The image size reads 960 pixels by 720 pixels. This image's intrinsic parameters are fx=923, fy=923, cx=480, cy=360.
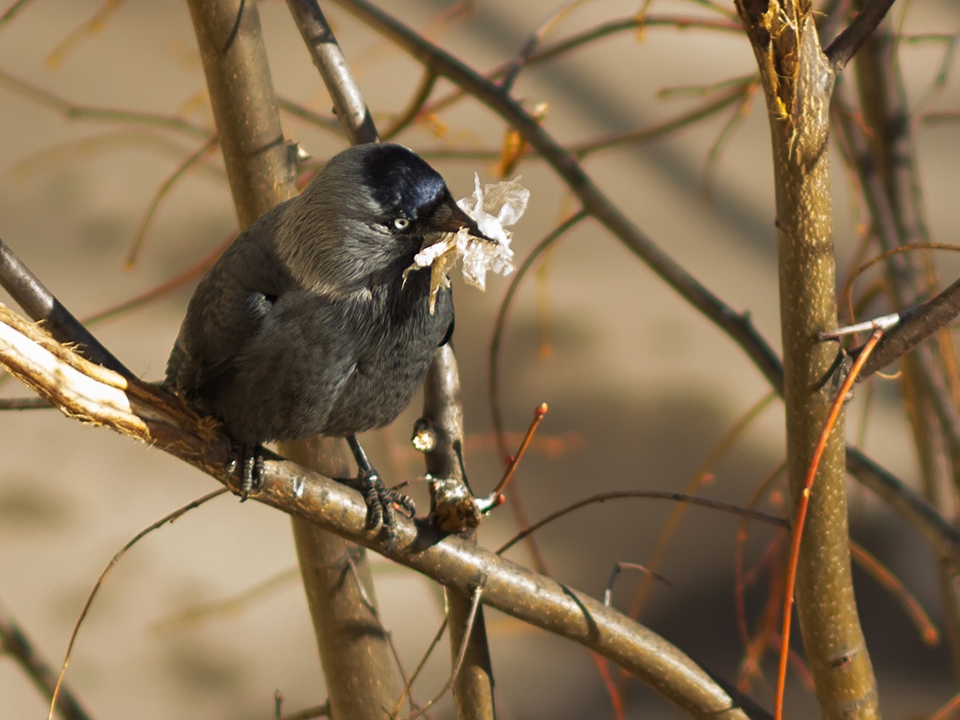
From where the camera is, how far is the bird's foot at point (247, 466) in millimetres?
611

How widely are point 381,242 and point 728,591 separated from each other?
42.5 inches

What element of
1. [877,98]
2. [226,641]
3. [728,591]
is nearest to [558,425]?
[728,591]

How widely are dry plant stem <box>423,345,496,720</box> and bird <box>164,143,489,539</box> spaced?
0.02 meters

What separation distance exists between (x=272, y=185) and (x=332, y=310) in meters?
0.14

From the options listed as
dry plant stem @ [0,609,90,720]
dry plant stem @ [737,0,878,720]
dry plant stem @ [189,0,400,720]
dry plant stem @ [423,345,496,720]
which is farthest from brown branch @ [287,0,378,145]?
dry plant stem @ [0,609,90,720]

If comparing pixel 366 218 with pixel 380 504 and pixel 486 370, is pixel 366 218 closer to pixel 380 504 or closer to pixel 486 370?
pixel 380 504

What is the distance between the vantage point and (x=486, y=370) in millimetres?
Answer: 1474

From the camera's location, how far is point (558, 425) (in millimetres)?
1528

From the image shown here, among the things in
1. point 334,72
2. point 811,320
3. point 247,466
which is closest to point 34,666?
point 247,466

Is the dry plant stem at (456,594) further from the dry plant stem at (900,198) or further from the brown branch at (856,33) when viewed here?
the dry plant stem at (900,198)

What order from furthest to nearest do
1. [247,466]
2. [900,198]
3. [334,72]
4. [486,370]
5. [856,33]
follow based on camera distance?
[486,370]
[900,198]
[334,72]
[247,466]
[856,33]

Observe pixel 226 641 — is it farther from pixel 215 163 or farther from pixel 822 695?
pixel 822 695

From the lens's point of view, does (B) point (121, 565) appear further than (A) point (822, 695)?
Yes

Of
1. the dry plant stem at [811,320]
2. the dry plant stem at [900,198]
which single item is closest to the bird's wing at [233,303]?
the dry plant stem at [811,320]
